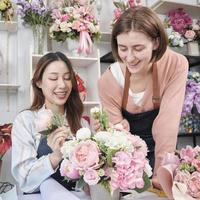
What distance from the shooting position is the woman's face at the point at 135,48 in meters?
1.07

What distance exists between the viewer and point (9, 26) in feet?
7.43

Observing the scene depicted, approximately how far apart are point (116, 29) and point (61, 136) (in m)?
0.50

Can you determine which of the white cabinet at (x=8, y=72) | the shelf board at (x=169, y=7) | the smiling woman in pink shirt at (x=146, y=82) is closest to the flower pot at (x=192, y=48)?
the shelf board at (x=169, y=7)

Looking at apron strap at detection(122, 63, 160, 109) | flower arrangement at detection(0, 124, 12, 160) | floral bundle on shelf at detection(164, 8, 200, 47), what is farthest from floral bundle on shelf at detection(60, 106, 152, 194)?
floral bundle on shelf at detection(164, 8, 200, 47)

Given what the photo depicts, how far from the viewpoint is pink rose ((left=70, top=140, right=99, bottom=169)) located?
2.13ft

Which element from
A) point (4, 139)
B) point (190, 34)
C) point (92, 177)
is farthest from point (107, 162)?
point (190, 34)

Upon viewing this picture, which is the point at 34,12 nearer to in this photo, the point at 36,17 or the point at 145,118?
the point at 36,17

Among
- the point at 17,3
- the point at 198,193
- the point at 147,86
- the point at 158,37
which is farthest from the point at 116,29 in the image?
the point at 17,3

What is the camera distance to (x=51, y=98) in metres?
1.33

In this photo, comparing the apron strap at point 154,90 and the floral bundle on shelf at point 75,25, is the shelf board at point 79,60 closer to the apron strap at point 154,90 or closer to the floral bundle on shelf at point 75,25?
the floral bundle on shelf at point 75,25

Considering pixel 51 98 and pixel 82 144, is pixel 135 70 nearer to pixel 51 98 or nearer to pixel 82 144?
pixel 51 98

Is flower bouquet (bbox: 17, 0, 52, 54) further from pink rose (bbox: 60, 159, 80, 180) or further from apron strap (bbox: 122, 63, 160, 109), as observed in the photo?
pink rose (bbox: 60, 159, 80, 180)

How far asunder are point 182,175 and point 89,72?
1.91m

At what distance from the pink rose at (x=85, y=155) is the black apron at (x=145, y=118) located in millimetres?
608
